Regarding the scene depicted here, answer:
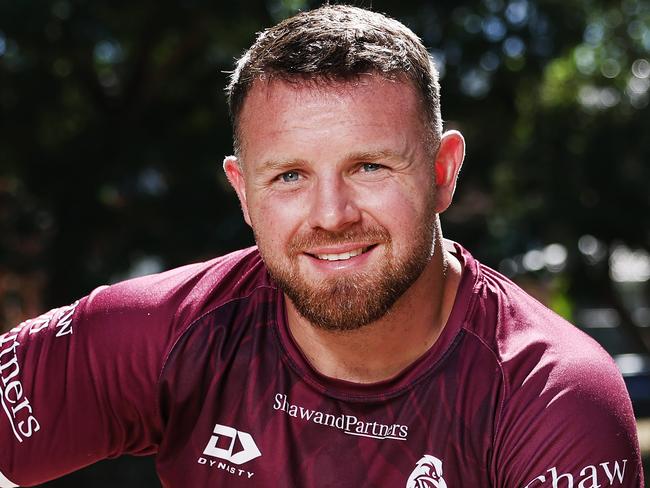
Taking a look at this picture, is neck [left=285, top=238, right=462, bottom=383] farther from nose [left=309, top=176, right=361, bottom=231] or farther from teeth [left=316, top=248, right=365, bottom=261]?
nose [left=309, top=176, right=361, bottom=231]

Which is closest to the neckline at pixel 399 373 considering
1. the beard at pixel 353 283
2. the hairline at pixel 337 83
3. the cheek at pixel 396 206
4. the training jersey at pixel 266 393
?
the training jersey at pixel 266 393

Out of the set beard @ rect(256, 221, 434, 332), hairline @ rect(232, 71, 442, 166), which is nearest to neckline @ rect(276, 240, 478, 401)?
beard @ rect(256, 221, 434, 332)

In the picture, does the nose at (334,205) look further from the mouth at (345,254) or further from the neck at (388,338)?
the neck at (388,338)

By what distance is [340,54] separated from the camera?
2512 mm

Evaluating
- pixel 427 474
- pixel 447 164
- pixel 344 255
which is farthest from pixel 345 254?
pixel 427 474

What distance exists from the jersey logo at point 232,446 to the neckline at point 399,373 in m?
0.25

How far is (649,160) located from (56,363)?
14.0 m

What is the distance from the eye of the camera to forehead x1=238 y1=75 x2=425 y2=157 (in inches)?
95.8

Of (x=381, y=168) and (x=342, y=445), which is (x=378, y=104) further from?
(x=342, y=445)

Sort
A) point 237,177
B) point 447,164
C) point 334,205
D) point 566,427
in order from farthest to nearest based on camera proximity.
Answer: point 237,177 < point 447,164 < point 334,205 < point 566,427

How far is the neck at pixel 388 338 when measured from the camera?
104 inches

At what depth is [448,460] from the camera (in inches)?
96.7

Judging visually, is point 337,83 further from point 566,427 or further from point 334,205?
point 566,427

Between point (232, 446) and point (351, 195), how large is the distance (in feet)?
2.76
